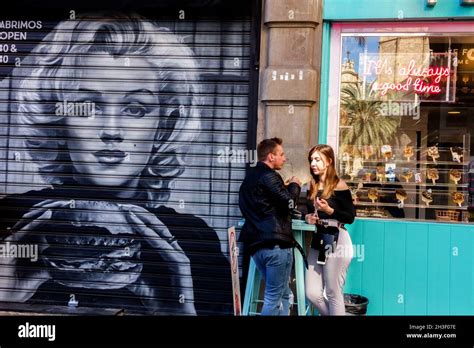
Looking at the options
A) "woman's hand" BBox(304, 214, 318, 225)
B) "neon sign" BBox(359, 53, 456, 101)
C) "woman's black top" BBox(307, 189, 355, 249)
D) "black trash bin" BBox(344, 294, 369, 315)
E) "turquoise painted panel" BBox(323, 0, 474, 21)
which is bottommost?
"black trash bin" BBox(344, 294, 369, 315)

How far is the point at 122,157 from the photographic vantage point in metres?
7.33

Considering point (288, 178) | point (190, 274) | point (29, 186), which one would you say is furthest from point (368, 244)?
point (29, 186)

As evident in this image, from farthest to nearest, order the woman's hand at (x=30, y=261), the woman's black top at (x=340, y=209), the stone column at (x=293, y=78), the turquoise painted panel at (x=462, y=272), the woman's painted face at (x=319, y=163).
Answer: the woman's hand at (x=30, y=261) < the stone column at (x=293, y=78) < the turquoise painted panel at (x=462, y=272) < the woman's painted face at (x=319, y=163) < the woman's black top at (x=340, y=209)

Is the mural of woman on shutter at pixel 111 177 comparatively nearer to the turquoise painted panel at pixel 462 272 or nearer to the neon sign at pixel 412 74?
the neon sign at pixel 412 74

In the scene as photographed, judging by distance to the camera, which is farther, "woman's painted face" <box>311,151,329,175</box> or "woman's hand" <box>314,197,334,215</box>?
"woman's painted face" <box>311,151,329,175</box>

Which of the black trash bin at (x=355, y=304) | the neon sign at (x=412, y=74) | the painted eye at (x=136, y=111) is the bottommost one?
the black trash bin at (x=355, y=304)

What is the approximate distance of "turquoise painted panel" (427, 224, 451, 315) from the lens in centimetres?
646

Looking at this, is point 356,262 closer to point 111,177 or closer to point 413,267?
point 413,267

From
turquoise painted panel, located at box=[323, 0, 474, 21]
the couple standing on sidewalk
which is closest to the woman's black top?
the couple standing on sidewalk

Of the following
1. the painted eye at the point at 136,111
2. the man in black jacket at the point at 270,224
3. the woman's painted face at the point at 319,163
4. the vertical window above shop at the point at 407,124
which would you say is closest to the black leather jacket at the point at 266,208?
the man in black jacket at the point at 270,224

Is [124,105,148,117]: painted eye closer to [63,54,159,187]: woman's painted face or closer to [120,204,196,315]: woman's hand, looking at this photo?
[63,54,159,187]: woman's painted face

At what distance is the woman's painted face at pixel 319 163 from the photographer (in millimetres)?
Result: 5918

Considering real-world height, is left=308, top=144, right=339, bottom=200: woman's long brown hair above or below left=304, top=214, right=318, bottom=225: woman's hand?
above
